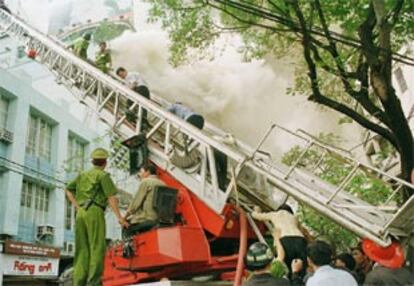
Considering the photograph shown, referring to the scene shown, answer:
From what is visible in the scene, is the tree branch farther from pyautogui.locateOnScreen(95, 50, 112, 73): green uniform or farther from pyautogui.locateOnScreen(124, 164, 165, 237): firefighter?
pyautogui.locateOnScreen(95, 50, 112, 73): green uniform

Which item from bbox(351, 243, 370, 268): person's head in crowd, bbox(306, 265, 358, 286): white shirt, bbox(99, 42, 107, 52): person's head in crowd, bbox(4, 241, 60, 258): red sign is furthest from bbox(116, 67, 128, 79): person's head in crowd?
bbox(4, 241, 60, 258): red sign

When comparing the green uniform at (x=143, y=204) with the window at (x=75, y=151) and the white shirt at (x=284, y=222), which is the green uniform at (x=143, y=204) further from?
the window at (x=75, y=151)

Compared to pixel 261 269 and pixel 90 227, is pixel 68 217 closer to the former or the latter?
pixel 90 227

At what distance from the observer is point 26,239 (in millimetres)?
22203

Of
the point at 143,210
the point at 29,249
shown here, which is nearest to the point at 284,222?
the point at 143,210

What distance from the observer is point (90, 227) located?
19.9 ft

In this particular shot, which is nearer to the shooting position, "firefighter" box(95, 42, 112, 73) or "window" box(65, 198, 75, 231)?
"firefighter" box(95, 42, 112, 73)

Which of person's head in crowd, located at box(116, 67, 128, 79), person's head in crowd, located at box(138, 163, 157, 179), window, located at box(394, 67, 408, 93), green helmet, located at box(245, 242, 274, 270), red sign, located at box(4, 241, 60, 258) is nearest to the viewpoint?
green helmet, located at box(245, 242, 274, 270)

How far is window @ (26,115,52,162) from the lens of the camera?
23.7m

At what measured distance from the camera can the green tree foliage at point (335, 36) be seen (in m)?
7.31

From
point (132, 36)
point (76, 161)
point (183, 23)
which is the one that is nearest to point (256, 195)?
point (183, 23)

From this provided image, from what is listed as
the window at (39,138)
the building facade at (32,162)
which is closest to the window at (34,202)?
the building facade at (32,162)

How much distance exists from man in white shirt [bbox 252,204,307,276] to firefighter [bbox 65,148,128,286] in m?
1.85

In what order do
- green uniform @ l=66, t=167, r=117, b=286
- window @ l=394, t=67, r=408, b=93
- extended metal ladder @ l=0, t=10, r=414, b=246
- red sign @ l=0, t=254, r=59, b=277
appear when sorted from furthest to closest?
red sign @ l=0, t=254, r=59, b=277
window @ l=394, t=67, r=408, b=93
green uniform @ l=66, t=167, r=117, b=286
extended metal ladder @ l=0, t=10, r=414, b=246
